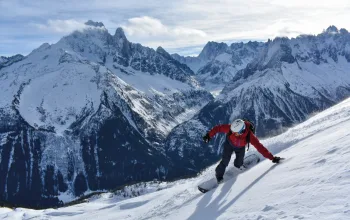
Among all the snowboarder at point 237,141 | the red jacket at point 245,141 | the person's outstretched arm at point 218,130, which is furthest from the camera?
the person's outstretched arm at point 218,130

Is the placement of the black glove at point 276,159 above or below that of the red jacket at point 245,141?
below

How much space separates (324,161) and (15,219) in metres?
35.2

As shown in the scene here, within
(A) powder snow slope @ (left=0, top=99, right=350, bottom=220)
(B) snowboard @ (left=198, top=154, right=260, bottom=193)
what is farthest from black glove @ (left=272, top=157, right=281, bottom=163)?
(B) snowboard @ (left=198, top=154, right=260, bottom=193)

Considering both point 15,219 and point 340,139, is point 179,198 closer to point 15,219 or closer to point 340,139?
point 340,139

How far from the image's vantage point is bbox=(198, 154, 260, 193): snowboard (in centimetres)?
1769

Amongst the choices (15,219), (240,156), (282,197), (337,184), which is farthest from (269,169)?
(15,219)

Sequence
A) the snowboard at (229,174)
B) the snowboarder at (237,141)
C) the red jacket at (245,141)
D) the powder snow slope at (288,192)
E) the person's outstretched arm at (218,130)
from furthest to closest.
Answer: the snowboard at (229,174) < the person's outstretched arm at (218,130) < the red jacket at (245,141) < the snowboarder at (237,141) < the powder snow slope at (288,192)

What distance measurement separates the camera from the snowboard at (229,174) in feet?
58.0

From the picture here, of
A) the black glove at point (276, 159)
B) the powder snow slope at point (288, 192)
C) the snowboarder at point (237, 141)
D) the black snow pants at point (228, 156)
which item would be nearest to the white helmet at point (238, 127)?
the snowboarder at point (237, 141)

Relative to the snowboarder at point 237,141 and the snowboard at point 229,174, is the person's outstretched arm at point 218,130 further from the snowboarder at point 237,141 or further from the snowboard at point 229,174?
the snowboard at point 229,174

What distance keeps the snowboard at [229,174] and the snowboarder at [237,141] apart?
14.4 inches

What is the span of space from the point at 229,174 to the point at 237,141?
102 inches

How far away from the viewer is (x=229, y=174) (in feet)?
61.6

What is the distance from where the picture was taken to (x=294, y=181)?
12.3 metres
